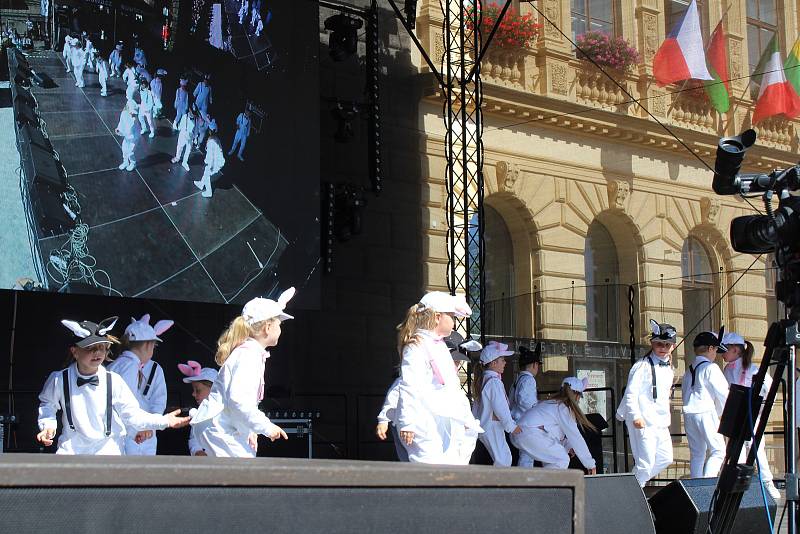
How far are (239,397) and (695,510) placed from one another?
8.49 feet

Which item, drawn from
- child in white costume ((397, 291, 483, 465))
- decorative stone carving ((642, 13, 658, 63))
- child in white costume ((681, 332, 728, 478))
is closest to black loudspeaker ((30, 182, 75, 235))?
child in white costume ((397, 291, 483, 465))

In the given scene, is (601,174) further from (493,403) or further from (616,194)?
(493,403)

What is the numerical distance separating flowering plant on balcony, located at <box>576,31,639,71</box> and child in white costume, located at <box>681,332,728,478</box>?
7.81 m

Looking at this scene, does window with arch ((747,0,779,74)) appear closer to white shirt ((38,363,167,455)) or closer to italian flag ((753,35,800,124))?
italian flag ((753,35,800,124))

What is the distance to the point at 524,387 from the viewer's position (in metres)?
12.2

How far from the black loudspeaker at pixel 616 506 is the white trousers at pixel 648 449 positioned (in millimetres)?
5417

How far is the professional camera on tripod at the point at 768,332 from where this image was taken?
4.56 meters

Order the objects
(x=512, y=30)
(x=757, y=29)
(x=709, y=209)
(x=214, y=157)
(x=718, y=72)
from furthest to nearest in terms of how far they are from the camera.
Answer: (x=757, y=29) < (x=709, y=209) < (x=718, y=72) < (x=512, y=30) < (x=214, y=157)

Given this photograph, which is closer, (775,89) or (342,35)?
(342,35)

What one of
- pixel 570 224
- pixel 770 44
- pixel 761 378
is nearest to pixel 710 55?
pixel 770 44

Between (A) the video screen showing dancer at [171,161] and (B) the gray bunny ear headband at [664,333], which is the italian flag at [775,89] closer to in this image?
(B) the gray bunny ear headband at [664,333]

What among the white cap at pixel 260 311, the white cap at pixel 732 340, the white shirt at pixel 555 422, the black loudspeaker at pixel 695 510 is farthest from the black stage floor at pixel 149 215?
the black loudspeaker at pixel 695 510

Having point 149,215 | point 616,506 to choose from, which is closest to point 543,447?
point 149,215

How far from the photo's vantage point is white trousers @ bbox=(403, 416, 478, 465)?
6.82 meters
